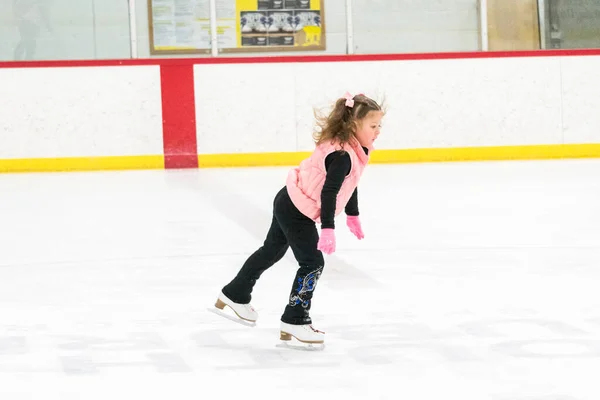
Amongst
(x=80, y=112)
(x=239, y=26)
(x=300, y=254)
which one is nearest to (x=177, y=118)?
(x=80, y=112)

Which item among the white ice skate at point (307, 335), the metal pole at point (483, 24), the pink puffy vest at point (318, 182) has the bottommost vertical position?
the white ice skate at point (307, 335)

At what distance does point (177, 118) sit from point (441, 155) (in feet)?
8.74

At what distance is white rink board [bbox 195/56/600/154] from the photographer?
1133 cm

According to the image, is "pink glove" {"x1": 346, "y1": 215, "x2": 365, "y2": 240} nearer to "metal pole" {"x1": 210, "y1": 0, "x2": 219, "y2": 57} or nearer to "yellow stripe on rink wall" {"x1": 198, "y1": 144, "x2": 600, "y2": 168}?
"yellow stripe on rink wall" {"x1": 198, "y1": 144, "x2": 600, "y2": 168}

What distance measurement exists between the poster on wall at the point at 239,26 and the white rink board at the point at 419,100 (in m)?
0.28

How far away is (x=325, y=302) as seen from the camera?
13.4 feet

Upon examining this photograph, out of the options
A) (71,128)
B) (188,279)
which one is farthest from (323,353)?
(71,128)

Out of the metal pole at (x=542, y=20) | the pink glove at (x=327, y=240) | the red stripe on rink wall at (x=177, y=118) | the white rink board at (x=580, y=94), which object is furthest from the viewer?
the metal pole at (x=542, y=20)

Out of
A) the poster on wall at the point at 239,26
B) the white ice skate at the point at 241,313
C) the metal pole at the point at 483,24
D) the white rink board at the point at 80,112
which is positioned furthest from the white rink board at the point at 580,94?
the white ice skate at the point at 241,313

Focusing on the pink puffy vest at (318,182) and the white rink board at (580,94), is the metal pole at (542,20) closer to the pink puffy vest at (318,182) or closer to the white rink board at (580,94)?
the white rink board at (580,94)

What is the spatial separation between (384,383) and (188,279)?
198 centimetres

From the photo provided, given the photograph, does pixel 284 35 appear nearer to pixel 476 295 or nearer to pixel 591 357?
pixel 476 295

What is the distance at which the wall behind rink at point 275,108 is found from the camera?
11.2 metres

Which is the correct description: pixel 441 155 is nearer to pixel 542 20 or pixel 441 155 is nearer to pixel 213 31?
pixel 542 20
